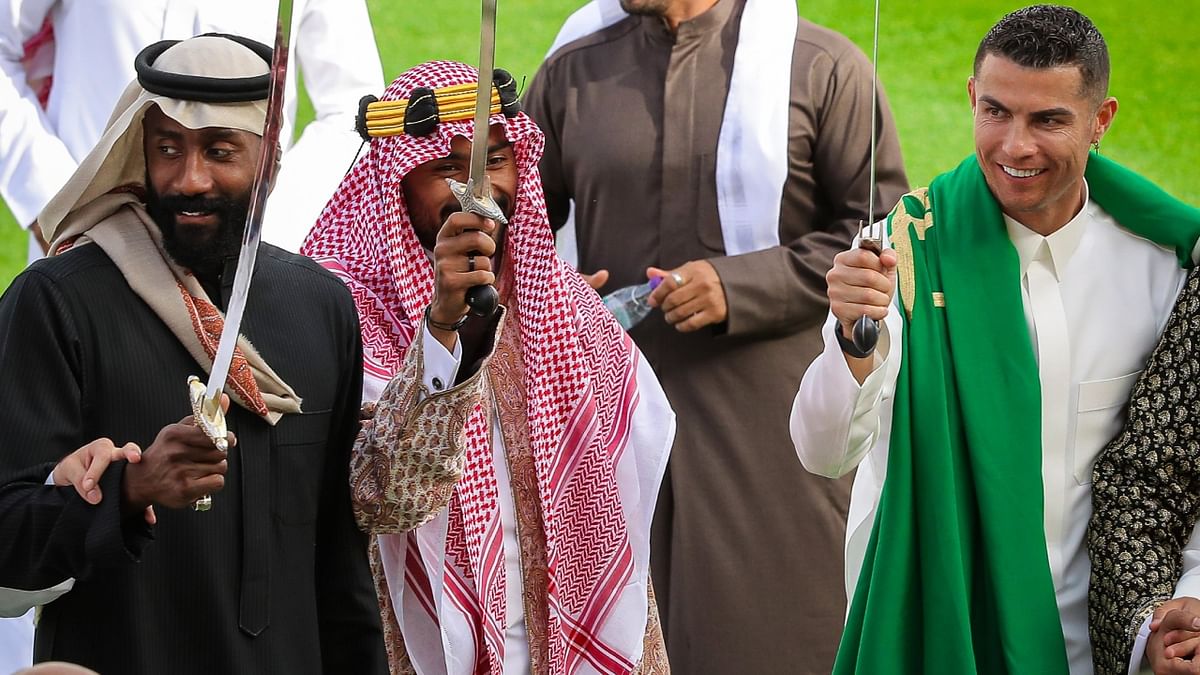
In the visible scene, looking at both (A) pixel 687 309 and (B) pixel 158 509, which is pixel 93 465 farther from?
(A) pixel 687 309

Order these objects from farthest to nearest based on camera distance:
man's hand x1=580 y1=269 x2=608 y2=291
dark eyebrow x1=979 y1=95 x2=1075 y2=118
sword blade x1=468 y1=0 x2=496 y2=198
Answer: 1. man's hand x1=580 y1=269 x2=608 y2=291
2. dark eyebrow x1=979 y1=95 x2=1075 y2=118
3. sword blade x1=468 y1=0 x2=496 y2=198

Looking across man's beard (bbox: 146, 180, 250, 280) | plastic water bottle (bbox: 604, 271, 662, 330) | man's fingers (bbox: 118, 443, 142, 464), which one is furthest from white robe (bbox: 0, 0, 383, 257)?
man's fingers (bbox: 118, 443, 142, 464)

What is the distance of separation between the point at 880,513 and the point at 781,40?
163 centimetres

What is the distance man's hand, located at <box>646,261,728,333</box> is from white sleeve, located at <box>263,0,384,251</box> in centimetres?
90

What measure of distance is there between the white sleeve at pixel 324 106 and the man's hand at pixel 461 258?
69.9 inches

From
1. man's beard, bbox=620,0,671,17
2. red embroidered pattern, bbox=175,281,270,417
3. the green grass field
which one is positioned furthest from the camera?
the green grass field

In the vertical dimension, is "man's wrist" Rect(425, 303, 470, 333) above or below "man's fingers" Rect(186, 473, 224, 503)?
above

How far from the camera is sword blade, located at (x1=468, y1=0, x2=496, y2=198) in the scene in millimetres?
2590

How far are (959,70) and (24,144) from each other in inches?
171

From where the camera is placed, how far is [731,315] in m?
4.34

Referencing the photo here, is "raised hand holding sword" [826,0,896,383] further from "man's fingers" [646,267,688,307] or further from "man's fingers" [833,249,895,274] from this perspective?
"man's fingers" [646,267,688,307]

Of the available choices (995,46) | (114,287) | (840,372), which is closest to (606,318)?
(840,372)

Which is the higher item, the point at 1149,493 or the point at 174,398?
the point at 174,398

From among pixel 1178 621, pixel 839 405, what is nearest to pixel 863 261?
pixel 839 405
